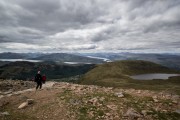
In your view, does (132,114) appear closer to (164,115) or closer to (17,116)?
(164,115)

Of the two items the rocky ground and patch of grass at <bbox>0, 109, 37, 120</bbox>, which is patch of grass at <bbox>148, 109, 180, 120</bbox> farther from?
patch of grass at <bbox>0, 109, 37, 120</bbox>

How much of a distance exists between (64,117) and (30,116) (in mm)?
3533

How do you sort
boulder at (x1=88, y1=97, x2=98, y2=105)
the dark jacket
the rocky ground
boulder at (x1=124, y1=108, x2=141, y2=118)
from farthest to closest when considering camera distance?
1. the dark jacket
2. boulder at (x1=88, y1=97, x2=98, y2=105)
3. the rocky ground
4. boulder at (x1=124, y1=108, x2=141, y2=118)

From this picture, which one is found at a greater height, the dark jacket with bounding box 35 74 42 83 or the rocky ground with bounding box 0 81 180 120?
the dark jacket with bounding box 35 74 42 83

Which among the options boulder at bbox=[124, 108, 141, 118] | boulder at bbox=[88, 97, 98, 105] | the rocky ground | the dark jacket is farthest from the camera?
the dark jacket

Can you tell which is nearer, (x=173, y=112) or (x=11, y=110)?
(x=173, y=112)

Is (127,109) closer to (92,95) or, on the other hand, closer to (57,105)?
(92,95)

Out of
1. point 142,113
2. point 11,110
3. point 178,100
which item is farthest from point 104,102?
point 11,110

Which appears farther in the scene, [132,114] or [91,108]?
[91,108]

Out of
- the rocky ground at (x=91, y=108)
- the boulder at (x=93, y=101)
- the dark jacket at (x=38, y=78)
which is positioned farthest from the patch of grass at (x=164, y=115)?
the dark jacket at (x=38, y=78)

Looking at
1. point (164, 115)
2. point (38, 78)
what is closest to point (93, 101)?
point (164, 115)

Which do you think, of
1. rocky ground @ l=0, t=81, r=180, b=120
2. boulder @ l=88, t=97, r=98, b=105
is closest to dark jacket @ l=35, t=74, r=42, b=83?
rocky ground @ l=0, t=81, r=180, b=120

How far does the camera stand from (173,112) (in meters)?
17.8

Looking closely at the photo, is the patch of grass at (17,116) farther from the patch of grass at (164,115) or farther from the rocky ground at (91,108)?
the patch of grass at (164,115)
